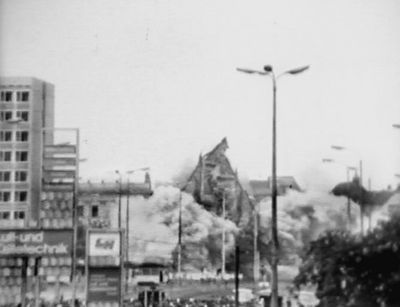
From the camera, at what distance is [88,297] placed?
86.8 ft

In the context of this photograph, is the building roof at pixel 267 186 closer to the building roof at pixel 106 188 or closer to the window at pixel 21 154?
the building roof at pixel 106 188

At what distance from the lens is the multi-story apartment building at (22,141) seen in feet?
94.3

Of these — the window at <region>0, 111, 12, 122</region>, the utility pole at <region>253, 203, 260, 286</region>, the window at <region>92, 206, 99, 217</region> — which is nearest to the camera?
the window at <region>0, 111, 12, 122</region>

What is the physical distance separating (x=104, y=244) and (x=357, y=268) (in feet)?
24.1

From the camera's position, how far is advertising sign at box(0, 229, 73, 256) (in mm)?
28219

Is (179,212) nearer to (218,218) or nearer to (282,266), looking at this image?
(218,218)

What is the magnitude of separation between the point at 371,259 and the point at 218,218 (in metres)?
40.5

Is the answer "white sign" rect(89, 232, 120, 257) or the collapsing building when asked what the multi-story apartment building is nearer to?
"white sign" rect(89, 232, 120, 257)

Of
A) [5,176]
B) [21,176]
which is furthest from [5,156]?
[21,176]

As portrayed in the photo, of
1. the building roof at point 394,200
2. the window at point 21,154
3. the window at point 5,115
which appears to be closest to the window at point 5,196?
the window at point 21,154

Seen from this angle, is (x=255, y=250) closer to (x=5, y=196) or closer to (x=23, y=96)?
(x=5, y=196)

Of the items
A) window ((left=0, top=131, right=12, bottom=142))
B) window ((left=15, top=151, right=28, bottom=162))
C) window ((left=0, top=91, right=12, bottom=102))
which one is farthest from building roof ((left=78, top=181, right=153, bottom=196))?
window ((left=0, top=91, right=12, bottom=102))

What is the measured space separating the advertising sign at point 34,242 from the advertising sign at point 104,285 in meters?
1.47

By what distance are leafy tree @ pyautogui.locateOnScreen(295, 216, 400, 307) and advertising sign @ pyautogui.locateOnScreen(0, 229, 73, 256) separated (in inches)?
256
